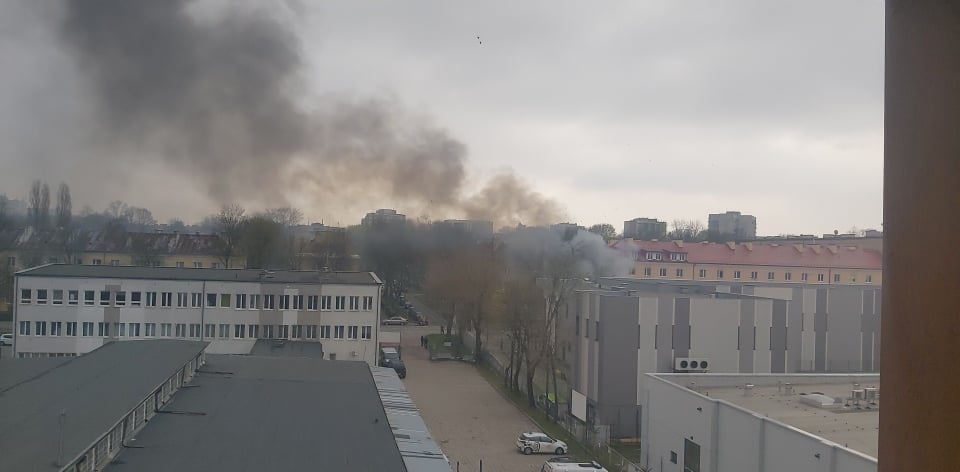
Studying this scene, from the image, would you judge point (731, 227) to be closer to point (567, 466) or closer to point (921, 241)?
point (567, 466)

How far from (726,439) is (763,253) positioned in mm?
26781

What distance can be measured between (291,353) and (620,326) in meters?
7.60

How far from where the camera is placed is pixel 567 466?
12.2 m

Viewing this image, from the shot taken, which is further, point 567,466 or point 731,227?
point 731,227

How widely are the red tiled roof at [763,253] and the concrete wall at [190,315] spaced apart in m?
16.4

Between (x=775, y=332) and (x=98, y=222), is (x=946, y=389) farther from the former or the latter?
(x=98, y=222)

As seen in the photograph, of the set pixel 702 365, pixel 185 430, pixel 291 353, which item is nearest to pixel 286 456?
pixel 185 430

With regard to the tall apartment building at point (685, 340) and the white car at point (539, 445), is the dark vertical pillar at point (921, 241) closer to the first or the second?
the white car at point (539, 445)

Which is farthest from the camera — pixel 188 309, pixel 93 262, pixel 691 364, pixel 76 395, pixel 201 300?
pixel 93 262

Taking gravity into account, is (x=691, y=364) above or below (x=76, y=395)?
below

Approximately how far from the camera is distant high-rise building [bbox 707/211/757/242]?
48.7 m

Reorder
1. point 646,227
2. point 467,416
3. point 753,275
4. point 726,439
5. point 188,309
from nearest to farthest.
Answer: point 726,439 → point 467,416 → point 188,309 → point 753,275 → point 646,227

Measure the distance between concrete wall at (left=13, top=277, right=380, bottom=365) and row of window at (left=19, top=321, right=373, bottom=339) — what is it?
3cm

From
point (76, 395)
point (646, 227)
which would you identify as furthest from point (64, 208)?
point (646, 227)
